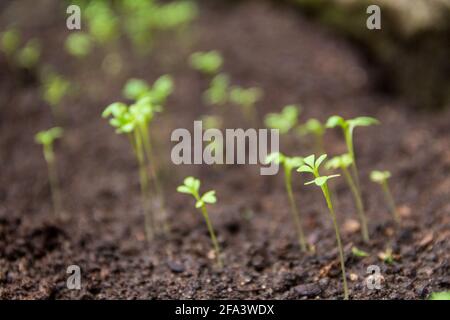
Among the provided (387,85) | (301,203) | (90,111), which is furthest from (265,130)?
Result: (90,111)

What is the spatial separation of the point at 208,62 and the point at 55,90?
133 centimetres

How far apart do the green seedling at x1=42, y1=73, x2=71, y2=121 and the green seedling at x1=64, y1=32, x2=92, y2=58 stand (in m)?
0.33

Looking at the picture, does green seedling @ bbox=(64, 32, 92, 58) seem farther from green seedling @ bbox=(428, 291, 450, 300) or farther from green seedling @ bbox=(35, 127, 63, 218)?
green seedling @ bbox=(428, 291, 450, 300)

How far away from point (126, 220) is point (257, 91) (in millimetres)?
1774

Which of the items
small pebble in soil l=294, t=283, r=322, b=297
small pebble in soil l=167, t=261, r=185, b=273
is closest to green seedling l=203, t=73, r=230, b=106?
small pebble in soil l=167, t=261, r=185, b=273

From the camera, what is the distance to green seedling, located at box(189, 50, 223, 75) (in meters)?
4.00

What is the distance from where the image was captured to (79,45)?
4.59m

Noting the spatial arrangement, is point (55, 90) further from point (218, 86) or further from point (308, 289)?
point (308, 289)

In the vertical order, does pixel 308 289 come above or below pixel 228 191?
below

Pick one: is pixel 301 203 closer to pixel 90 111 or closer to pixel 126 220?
pixel 126 220

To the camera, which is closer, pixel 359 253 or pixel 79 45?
pixel 359 253

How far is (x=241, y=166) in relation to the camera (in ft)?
11.6

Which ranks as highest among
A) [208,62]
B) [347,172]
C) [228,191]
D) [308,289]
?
[208,62]

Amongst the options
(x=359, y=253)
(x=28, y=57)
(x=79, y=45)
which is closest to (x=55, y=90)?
(x=79, y=45)
